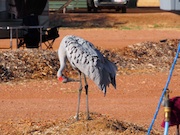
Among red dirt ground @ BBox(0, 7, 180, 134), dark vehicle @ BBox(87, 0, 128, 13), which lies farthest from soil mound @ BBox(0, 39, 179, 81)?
dark vehicle @ BBox(87, 0, 128, 13)

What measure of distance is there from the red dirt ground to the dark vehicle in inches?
699

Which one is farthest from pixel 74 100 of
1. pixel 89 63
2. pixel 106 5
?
pixel 106 5

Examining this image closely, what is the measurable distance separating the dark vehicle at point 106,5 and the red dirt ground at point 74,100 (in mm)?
17750

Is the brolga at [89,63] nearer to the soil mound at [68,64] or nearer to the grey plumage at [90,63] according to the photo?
the grey plumage at [90,63]

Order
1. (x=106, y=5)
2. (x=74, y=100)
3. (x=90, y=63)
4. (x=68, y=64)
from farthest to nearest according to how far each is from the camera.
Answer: (x=106, y=5)
(x=68, y=64)
(x=74, y=100)
(x=90, y=63)

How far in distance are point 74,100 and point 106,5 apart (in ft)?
70.0

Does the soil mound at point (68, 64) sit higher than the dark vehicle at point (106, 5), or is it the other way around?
the dark vehicle at point (106, 5)

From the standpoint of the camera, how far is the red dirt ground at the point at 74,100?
10609mm

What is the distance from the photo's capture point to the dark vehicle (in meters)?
32.8

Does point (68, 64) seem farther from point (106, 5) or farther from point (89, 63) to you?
point (106, 5)

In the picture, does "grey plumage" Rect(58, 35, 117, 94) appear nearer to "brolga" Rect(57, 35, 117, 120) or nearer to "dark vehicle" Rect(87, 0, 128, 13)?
"brolga" Rect(57, 35, 117, 120)

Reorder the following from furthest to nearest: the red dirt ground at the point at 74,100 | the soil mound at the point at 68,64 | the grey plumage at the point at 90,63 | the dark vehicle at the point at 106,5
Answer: the dark vehicle at the point at 106,5, the soil mound at the point at 68,64, the red dirt ground at the point at 74,100, the grey plumage at the point at 90,63

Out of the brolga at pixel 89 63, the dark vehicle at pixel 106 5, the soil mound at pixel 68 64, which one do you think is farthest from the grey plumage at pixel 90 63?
the dark vehicle at pixel 106 5

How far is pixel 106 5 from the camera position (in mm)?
32969
